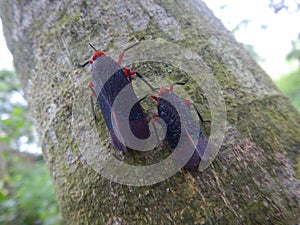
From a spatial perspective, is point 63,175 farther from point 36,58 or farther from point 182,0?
point 182,0

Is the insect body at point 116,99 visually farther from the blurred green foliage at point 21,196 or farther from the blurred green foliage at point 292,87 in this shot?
the blurred green foliage at point 292,87

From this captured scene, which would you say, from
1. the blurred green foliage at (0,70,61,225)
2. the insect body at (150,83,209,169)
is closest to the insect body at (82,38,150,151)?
the insect body at (150,83,209,169)

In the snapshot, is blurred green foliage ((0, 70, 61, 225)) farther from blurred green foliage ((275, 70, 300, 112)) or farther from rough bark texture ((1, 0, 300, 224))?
blurred green foliage ((275, 70, 300, 112))

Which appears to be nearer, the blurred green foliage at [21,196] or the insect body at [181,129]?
the insect body at [181,129]

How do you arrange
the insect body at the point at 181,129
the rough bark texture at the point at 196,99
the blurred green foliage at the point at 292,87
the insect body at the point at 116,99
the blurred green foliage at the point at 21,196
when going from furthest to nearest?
the blurred green foliage at the point at 292,87 < the blurred green foliage at the point at 21,196 < the insect body at the point at 116,99 < the insect body at the point at 181,129 < the rough bark texture at the point at 196,99

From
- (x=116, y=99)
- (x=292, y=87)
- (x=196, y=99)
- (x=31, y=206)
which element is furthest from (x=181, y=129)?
(x=292, y=87)

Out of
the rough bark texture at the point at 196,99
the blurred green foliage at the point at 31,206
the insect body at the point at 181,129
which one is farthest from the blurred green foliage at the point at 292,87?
the insect body at the point at 181,129

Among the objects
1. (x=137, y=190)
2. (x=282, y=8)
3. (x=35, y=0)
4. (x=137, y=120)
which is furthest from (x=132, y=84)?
(x=282, y=8)
